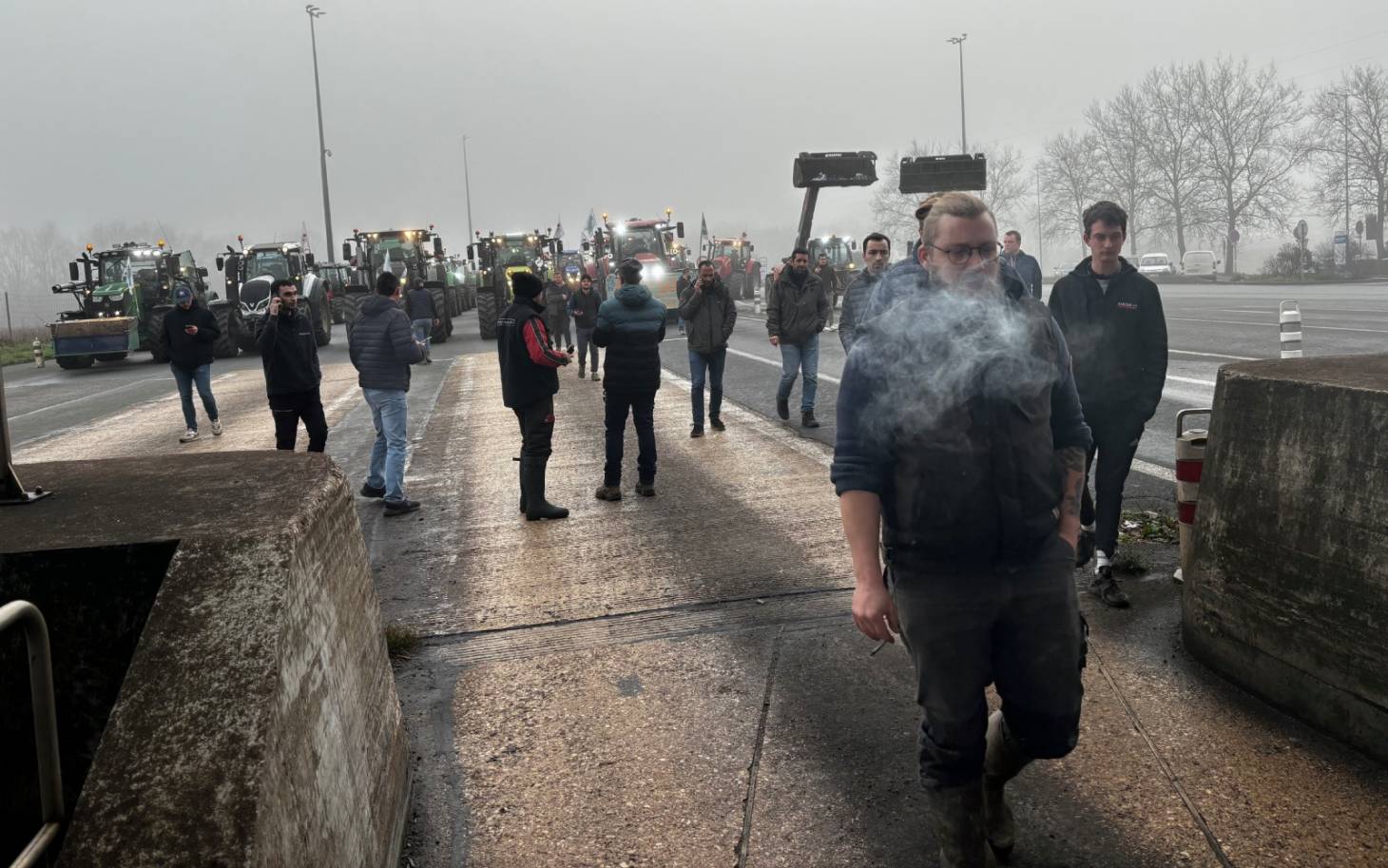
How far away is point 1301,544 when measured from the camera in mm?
3791

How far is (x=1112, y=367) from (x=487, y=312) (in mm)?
24926

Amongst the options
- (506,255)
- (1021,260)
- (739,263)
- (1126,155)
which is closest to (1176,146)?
(1126,155)

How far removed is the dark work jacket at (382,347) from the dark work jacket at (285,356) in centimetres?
37

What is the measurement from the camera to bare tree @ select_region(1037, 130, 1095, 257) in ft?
258

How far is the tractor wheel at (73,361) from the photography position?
26252 millimetres

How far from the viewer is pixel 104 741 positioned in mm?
2133

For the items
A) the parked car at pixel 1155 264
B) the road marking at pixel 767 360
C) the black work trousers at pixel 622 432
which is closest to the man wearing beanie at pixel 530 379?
the black work trousers at pixel 622 432

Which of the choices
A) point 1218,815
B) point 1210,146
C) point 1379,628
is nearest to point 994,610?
point 1218,815

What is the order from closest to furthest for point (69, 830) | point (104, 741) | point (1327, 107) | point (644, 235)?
point (69, 830) < point (104, 741) < point (644, 235) < point (1327, 107)

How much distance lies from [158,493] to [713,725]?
6.74 feet

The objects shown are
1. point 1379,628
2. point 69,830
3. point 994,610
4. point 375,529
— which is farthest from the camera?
point 375,529

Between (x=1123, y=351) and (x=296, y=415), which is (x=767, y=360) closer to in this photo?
(x=296, y=415)

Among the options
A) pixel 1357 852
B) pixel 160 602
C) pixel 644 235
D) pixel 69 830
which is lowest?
pixel 1357 852

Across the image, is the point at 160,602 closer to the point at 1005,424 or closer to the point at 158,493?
the point at 158,493
